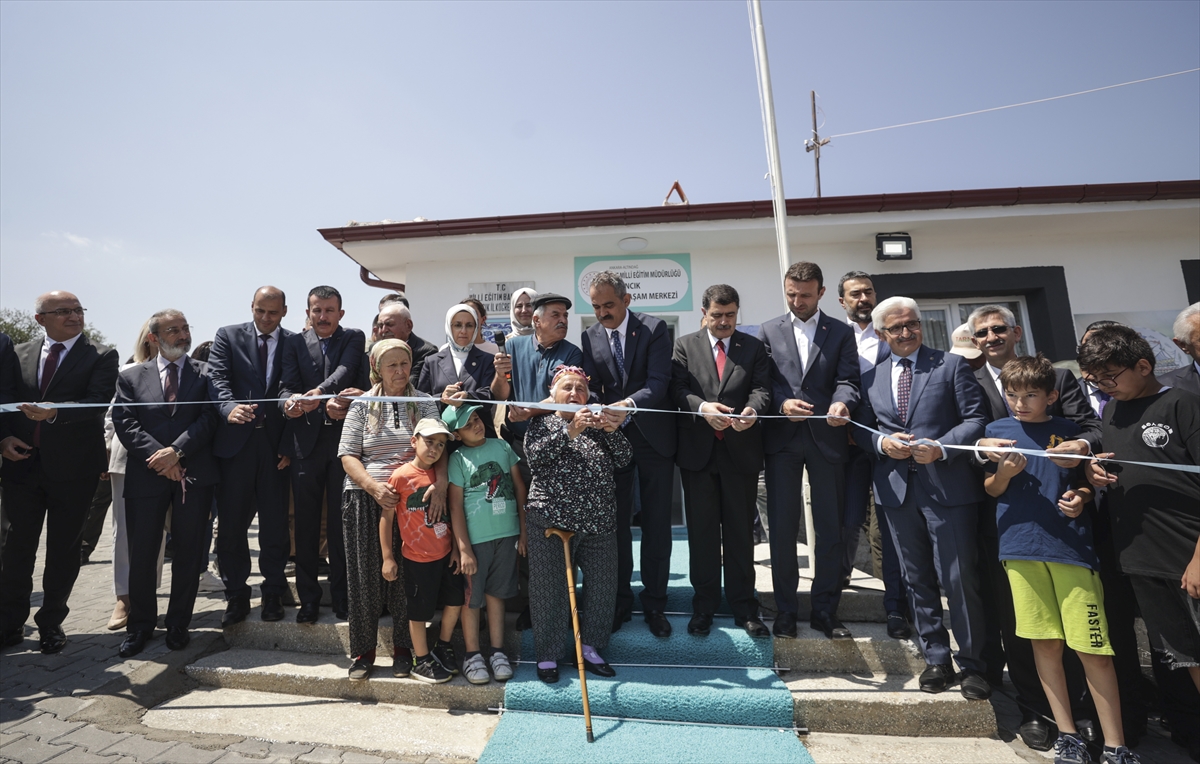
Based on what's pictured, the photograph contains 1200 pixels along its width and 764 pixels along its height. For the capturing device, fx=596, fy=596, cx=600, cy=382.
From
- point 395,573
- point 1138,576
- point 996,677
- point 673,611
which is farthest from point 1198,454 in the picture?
point 395,573

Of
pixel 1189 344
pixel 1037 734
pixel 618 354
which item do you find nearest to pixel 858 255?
pixel 1189 344

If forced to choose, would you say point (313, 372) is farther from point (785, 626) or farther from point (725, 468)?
point (785, 626)

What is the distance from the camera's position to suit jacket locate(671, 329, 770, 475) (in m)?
3.76

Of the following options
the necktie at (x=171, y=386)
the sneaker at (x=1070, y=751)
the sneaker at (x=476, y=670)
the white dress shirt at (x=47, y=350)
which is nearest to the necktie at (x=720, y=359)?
the sneaker at (x=476, y=670)

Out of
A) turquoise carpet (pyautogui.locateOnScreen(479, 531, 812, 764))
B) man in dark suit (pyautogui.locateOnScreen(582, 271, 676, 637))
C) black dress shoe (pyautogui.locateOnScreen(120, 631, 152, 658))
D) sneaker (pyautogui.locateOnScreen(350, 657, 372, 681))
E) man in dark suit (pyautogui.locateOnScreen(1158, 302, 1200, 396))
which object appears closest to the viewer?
turquoise carpet (pyautogui.locateOnScreen(479, 531, 812, 764))

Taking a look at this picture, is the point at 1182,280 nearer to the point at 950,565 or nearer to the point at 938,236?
the point at 938,236

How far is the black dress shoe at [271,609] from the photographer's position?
4.17 m

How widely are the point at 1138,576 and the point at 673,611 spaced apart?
2562mm

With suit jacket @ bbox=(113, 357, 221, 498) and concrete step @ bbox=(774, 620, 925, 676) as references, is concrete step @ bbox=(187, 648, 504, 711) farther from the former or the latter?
concrete step @ bbox=(774, 620, 925, 676)

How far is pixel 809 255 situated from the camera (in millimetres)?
7371

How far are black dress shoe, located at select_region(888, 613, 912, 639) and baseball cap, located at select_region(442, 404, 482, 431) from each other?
2963 mm

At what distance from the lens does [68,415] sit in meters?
4.14

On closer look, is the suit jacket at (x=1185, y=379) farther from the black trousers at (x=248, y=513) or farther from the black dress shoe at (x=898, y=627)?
the black trousers at (x=248, y=513)

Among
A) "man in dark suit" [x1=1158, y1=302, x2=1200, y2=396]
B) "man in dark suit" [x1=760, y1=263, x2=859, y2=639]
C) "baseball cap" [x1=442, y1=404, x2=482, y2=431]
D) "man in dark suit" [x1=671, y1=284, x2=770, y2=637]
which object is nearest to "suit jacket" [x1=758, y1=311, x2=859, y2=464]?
"man in dark suit" [x1=760, y1=263, x2=859, y2=639]
